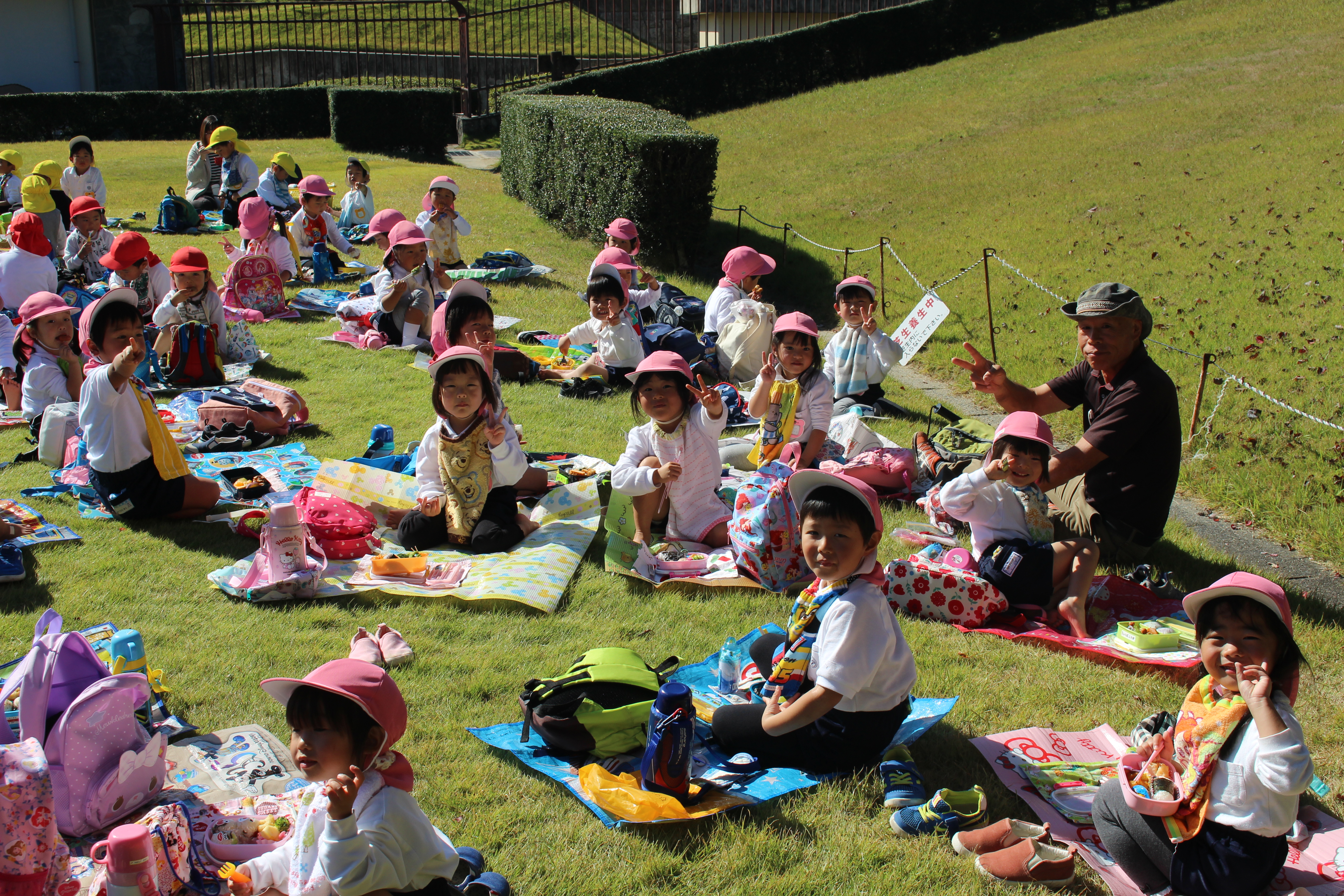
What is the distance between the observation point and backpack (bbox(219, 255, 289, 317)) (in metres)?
11.3

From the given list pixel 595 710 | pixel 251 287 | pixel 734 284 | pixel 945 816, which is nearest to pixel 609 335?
pixel 734 284

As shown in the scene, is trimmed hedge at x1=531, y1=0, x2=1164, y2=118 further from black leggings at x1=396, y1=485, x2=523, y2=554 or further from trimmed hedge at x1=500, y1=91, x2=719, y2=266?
black leggings at x1=396, y1=485, x2=523, y2=554

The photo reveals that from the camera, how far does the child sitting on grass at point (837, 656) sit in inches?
139

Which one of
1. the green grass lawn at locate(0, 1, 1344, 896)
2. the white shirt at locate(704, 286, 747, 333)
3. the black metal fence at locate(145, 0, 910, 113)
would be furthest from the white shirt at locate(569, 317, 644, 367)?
the black metal fence at locate(145, 0, 910, 113)

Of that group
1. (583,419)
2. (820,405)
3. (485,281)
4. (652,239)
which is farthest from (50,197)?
(820,405)

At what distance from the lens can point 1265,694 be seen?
2.98 meters

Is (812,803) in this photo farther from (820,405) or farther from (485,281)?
(485,281)

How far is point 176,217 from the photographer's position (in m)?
15.2

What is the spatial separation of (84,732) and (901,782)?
2.81 metres

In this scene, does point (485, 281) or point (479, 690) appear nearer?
point (479, 690)

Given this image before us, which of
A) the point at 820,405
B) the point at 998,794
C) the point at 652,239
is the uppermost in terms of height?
the point at 652,239

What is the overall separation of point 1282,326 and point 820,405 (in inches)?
223

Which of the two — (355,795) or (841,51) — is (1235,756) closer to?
(355,795)

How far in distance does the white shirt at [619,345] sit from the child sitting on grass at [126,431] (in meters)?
3.93
